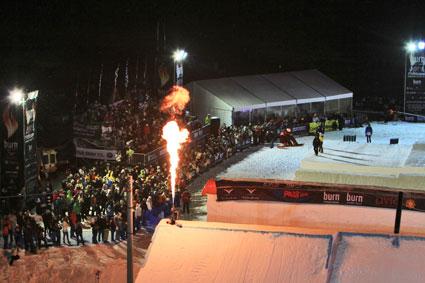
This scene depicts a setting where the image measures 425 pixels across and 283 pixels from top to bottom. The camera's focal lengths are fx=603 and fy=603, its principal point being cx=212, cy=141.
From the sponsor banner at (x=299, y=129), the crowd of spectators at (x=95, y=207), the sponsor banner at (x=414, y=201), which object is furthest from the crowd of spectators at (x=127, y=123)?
the sponsor banner at (x=414, y=201)

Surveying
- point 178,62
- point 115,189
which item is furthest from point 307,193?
point 178,62

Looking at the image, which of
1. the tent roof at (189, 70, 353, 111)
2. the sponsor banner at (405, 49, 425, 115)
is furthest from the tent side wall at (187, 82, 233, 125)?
the sponsor banner at (405, 49, 425, 115)

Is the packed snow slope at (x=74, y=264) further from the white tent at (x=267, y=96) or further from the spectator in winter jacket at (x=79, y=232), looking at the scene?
the white tent at (x=267, y=96)

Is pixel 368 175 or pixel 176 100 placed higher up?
pixel 176 100

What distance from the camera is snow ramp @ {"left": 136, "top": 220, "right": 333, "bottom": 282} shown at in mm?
12477

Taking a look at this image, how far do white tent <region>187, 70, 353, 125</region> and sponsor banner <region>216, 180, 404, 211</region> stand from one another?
54.6 ft

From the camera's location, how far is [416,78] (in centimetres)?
3297

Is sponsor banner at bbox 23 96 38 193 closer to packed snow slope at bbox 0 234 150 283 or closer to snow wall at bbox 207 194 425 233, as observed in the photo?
packed snow slope at bbox 0 234 150 283

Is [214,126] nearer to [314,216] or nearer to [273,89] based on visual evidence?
[273,89]

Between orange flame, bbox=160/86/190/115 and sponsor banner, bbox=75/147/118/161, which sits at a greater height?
orange flame, bbox=160/86/190/115

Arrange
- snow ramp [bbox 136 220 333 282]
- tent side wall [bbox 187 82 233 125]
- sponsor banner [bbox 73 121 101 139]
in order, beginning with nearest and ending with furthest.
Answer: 1. snow ramp [bbox 136 220 333 282]
2. sponsor banner [bbox 73 121 101 139]
3. tent side wall [bbox 187 82 233 125]

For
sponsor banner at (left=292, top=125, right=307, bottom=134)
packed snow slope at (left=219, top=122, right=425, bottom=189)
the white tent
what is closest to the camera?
packed snow slope at (left=219, top=122, right=425, bottom=189)

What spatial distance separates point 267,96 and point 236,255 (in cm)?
2219

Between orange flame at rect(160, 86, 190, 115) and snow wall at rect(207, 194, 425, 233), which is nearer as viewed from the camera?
snow wall at rect(207, 194, 425, 233)
